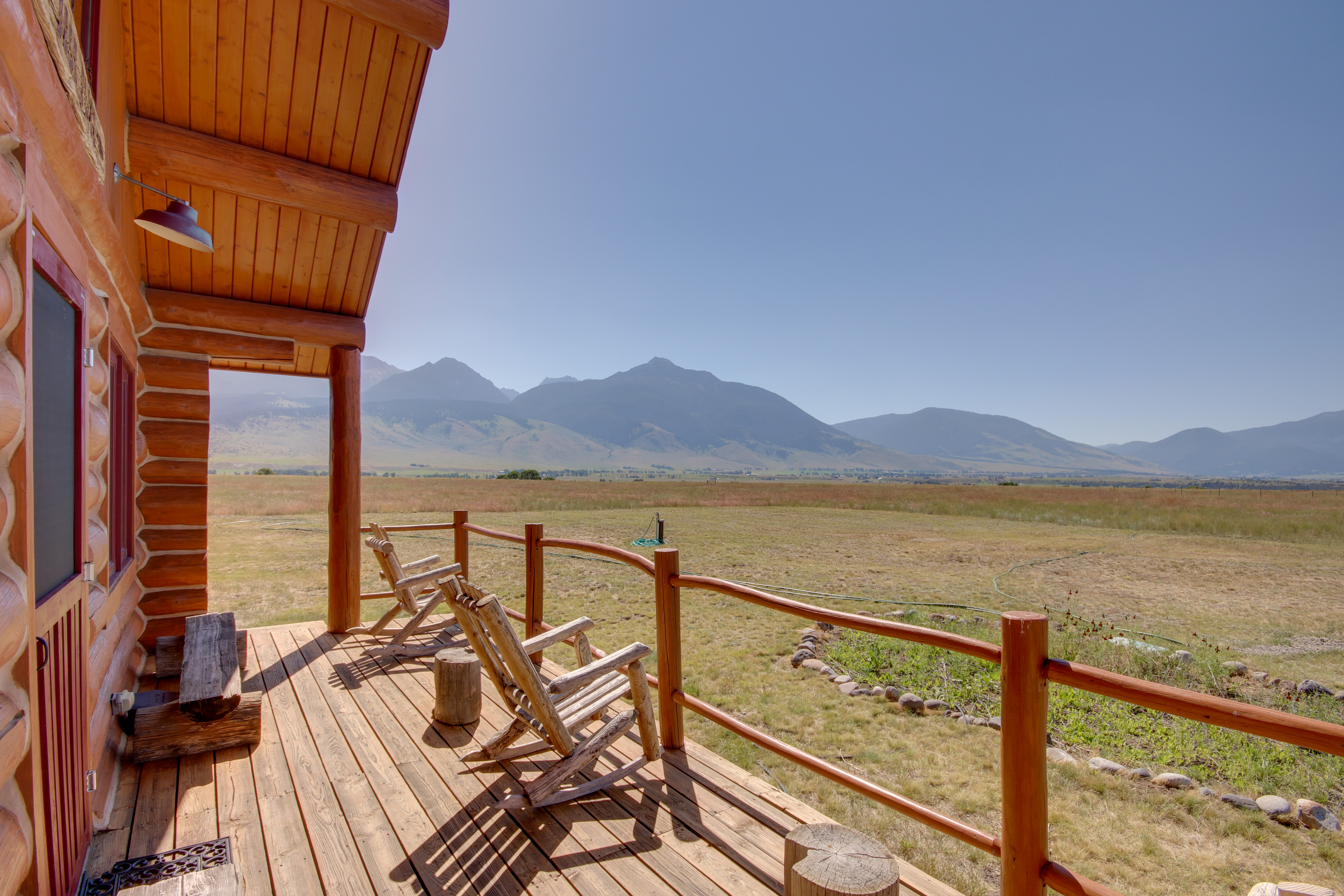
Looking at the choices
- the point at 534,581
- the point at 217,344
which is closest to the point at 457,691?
the point at 534,581

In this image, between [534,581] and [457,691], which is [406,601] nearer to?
[534,581]

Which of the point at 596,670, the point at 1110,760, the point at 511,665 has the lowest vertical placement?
the point at 1110,760

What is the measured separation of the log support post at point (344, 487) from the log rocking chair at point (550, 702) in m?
2.94

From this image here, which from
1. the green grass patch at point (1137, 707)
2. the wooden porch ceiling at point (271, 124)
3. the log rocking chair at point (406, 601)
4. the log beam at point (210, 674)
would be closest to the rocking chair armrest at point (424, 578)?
the log rocking chair at point (406, 601)

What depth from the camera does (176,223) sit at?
3066mm

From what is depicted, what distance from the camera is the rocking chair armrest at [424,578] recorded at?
5.09m

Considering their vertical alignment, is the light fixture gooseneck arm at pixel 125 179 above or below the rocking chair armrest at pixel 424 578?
above

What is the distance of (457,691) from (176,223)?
2966 mm

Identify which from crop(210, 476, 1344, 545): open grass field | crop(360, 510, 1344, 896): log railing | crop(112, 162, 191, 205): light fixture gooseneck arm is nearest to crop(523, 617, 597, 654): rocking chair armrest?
crop(360, 510, 1344, 896): log railing

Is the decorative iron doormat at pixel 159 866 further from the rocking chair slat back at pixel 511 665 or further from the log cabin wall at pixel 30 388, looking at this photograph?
the rocking chair slat back at pixel 511 665

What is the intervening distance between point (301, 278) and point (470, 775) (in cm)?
416

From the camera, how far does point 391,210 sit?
14.7 ft

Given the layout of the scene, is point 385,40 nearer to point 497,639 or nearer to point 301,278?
point 301,278

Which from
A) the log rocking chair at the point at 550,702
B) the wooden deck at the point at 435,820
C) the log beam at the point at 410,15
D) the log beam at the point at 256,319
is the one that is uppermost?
the log beam at the point at 410,15
